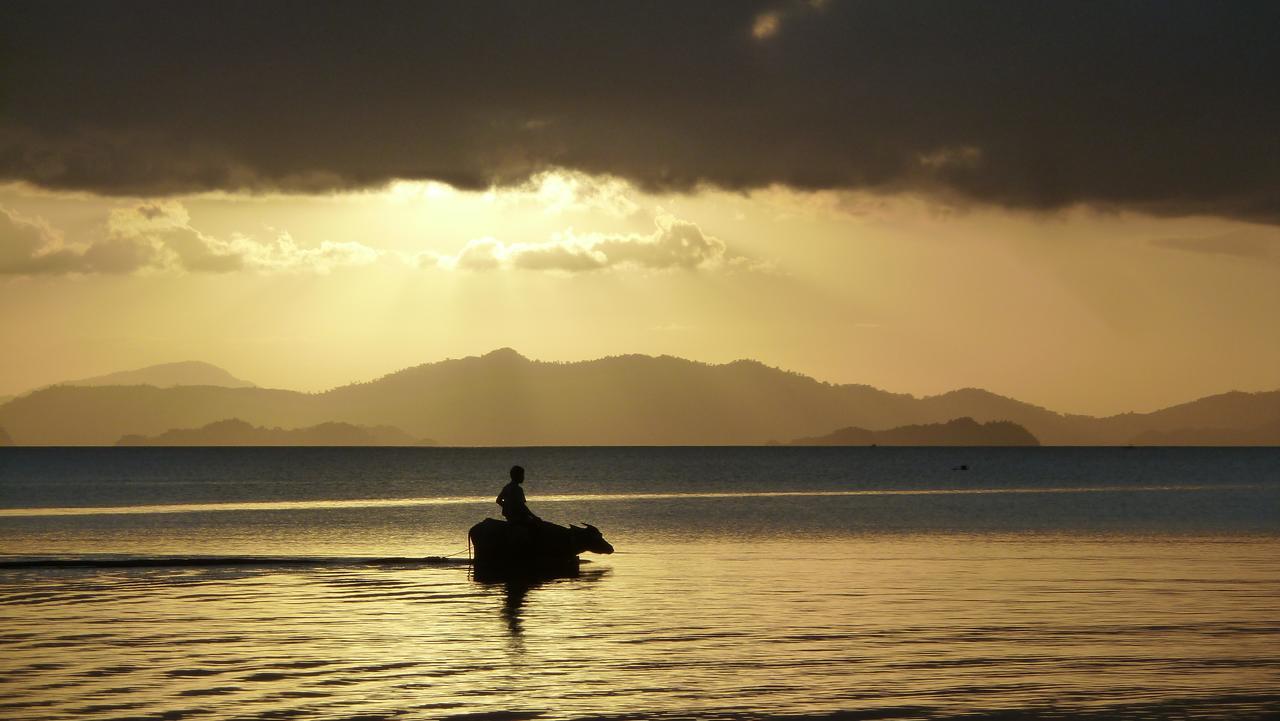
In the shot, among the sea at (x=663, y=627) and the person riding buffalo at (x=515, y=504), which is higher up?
the person riding buffalo at (x=515, y=504)

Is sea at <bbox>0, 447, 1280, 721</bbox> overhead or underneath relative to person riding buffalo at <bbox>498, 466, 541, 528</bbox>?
underneath

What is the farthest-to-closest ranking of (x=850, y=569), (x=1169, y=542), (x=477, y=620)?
(x=1169, y=542)
(x=850, y=569)
(x=477, y=620)

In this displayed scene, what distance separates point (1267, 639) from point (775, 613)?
934 cm

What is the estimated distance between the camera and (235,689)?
70.0ft

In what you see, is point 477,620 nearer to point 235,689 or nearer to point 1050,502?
point 235,689

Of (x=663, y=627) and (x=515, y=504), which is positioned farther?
(x=515, y=504)

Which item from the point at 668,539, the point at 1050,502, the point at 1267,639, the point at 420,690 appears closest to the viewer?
the point at 420,690

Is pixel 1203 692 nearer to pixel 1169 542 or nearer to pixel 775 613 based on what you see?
pixel 775 613

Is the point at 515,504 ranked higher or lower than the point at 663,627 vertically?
higher

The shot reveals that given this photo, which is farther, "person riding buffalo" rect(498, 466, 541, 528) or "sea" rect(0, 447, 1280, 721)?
"person riding buffalo" rect(498, 466, 541, 528)

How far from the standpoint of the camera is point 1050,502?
98688 millimetres

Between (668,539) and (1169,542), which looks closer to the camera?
(1169,542)

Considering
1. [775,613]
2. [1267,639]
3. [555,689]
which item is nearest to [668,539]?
[775,613]

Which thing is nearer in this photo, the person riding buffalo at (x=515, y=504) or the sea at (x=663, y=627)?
the sea at (x=663, y=627)
